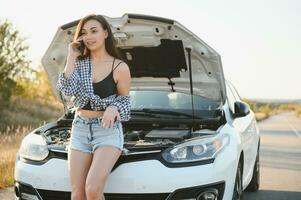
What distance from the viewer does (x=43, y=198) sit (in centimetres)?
427

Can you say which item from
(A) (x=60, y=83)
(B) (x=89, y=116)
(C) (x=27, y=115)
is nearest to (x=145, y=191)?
(B) (x=89, y=116)

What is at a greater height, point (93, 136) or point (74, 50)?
point (74, 50)

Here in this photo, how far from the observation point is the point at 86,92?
375 cm

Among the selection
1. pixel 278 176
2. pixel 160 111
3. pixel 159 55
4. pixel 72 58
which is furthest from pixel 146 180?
pixel 278 176

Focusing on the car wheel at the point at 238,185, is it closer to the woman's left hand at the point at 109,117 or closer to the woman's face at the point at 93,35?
the woman's left hand at the point at 109,117

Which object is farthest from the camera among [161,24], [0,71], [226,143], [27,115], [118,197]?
[27,115]

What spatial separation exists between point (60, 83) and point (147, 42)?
5.89 ft

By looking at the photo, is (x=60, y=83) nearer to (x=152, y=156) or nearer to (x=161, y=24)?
(x=152, y=156)

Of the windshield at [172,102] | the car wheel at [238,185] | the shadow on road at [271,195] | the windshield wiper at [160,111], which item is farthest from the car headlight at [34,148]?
the shadow on road at [271,195]

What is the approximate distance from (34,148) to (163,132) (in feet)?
4.01

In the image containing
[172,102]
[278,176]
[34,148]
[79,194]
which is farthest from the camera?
[278,176]

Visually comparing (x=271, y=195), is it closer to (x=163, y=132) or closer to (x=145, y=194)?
(x=163, y=132)

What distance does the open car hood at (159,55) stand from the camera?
5039mm

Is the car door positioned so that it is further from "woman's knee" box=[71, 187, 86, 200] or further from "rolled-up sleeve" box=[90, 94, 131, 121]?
"woman's knee" box=[71, 187, 86, 200]
